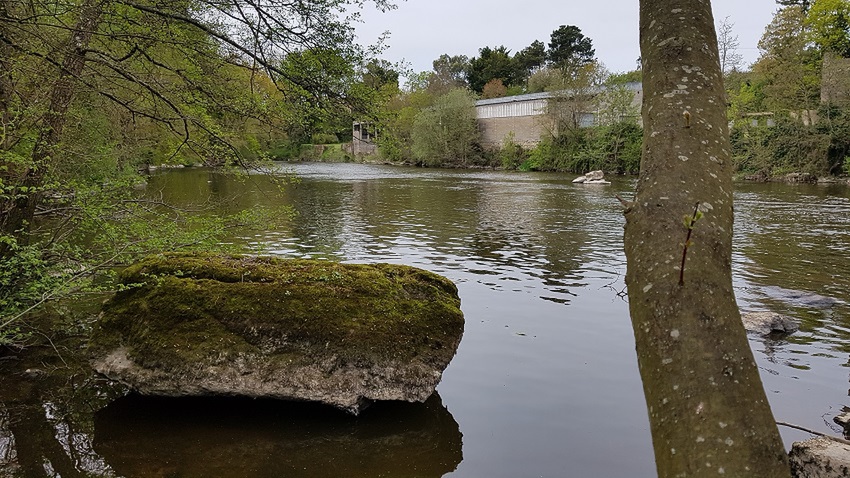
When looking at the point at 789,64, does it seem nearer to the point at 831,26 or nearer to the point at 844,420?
the point at 831,26

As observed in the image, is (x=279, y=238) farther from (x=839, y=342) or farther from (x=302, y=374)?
(x=839, y=342)

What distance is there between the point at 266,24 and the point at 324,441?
4603mm

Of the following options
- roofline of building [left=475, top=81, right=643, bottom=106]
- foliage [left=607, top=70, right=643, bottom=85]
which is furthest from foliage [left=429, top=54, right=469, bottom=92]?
foliage [left=607, top=70, right=643, bottom=85]

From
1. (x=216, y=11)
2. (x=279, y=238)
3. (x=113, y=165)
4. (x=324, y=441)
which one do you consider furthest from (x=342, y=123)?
(x=113, y=165)

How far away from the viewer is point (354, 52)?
7.06 metres

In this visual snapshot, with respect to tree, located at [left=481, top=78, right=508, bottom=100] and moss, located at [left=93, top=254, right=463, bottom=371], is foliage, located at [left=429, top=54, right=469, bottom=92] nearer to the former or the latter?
tree, located at [left=481, top=78, right=508, bottom=100]

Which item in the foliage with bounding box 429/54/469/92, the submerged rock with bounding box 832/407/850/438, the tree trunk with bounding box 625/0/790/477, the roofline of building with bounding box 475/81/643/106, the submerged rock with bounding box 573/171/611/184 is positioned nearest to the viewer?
the tree trunk with bounding box 625/0/790/477

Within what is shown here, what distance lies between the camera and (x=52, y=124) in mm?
6484

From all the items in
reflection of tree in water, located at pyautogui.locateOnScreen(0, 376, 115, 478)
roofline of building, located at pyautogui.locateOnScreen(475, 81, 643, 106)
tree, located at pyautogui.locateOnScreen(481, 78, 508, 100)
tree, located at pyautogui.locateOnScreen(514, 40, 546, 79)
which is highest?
tree, located at pyautogui.locateOnScreen(514, 40, 546, 79)

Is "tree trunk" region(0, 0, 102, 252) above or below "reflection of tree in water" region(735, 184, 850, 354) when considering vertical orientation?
above

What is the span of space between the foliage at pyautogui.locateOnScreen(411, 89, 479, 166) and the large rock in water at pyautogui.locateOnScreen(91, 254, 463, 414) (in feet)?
194

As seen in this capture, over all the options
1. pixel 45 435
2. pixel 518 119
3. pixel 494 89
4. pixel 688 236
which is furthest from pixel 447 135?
pixel 688 236

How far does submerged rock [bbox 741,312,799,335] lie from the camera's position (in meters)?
8.79

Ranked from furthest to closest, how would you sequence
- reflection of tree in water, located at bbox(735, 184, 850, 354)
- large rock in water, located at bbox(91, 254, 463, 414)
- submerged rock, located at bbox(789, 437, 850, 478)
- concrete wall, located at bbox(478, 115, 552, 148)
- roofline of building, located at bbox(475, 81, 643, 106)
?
1. concrete wall, located at bbox(478, 115, 552, 148)
2. roofline of building, located at bbox(475, 81, 643, 106)
3. reflection of tree in water, located at bbox(735, 184, 850, 354)
4. large rock in water, located at bbox(91, 254, 463, 414)
5. submerged rock, located at bbox(789, 437, 850, 478)
